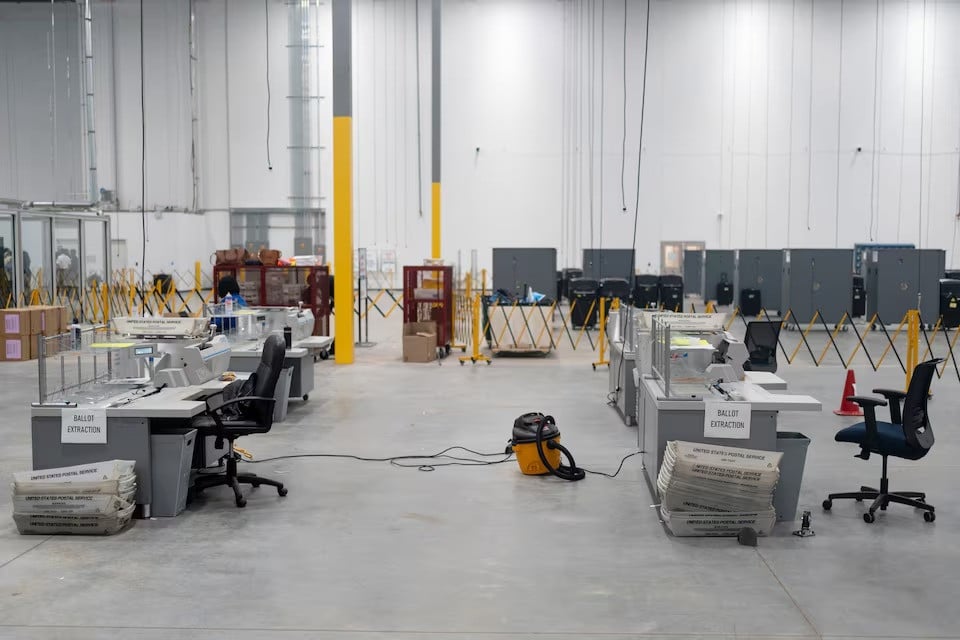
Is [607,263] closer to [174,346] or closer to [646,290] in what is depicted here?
[646,290]

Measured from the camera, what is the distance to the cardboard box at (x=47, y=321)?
15336 millimetres

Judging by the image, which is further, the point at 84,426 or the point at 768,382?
the point at 768,382

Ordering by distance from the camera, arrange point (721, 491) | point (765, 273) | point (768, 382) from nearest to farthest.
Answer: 1. point (721, 491)
2. point (768, 382)
3. point (765, 273)

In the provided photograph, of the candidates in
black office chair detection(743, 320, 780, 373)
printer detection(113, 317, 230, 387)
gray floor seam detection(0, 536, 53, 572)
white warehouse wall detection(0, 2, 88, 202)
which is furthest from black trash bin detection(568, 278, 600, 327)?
white warehouse wall detection(0, 2, 88, 202)

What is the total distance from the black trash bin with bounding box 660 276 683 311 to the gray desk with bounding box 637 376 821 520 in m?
15.8

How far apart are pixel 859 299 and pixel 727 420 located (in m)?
16.5

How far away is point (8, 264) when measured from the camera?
17.2 meters

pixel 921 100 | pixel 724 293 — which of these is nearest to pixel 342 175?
pixel 724 293

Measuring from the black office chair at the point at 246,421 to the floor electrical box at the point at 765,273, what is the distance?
17.1 m

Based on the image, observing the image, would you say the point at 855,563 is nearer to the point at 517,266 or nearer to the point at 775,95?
the point at 517,266

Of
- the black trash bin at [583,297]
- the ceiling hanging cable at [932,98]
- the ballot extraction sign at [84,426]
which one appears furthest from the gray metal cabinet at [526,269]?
the ballot extraction sign at [84,426]

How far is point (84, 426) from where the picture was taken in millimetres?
6156

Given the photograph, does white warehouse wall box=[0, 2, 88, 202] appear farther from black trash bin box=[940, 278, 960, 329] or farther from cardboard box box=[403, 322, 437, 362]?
black trash bin box=[940, 278, 960, 329]

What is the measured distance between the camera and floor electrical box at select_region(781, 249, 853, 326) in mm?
19734
